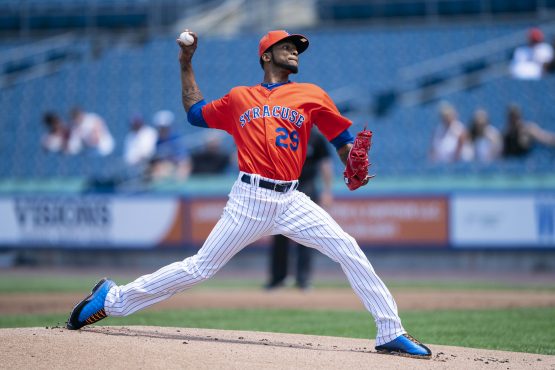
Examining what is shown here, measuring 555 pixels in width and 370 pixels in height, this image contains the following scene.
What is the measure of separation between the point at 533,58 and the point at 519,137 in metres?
2.09

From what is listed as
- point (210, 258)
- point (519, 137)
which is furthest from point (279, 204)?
point (519, 137)

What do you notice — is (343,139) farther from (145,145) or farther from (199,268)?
(145,145)

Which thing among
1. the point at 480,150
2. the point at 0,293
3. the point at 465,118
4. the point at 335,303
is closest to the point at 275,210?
the point at 335,303

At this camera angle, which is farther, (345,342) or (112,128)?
(112,128)

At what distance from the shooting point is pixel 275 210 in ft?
19.6

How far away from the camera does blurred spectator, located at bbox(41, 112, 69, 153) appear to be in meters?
17.8

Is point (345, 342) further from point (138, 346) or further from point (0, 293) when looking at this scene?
point (0, 293)

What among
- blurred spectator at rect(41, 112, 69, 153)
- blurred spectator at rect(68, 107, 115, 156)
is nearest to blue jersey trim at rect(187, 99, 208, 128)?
blurred spectator at rect(68, 107, 115, 156)

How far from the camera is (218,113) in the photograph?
6234 mm

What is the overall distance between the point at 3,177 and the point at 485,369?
14.4m

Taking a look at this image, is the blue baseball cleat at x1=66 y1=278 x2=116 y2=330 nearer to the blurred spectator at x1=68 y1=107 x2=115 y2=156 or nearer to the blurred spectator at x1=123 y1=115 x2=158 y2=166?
the blurred spectator at x1=123 y1=115 x2=158 y2=166

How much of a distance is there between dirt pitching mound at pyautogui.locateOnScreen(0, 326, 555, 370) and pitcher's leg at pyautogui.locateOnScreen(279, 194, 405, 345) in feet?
0.71

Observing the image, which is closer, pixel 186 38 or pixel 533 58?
pixel 186 38

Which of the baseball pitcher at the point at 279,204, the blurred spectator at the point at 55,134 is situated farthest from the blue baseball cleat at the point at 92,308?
the blurred spectator at the point at 55,134
